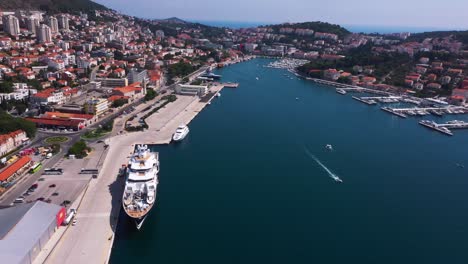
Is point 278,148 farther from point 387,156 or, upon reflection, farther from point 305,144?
point 387,156

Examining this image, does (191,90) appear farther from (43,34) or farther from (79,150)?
(43,34)

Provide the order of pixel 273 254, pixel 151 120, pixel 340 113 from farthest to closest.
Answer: pixel 340 113 < pixel 151 120 < pixel 273 254

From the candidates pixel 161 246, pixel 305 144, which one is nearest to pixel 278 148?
pixel 305 144

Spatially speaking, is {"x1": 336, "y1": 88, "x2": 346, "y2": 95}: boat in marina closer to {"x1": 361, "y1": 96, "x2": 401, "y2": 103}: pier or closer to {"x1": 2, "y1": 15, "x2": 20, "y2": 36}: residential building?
{"x1": 361, "y1": 96, "x2": 401, "y2": 103}: pier

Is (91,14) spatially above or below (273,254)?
above

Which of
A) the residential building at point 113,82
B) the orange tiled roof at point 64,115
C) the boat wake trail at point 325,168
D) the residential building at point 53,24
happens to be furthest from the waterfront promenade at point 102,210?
the residential building at point 53,24

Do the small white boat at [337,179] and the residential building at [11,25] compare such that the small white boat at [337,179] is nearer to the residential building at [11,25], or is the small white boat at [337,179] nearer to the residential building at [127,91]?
the residential building at [127,91]

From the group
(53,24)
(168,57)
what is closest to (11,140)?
(168,57)
